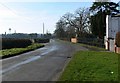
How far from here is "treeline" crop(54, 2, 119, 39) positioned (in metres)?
74.1

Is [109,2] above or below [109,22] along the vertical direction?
above

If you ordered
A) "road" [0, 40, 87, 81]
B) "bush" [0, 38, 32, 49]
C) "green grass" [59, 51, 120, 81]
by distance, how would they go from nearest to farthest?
"green grass" [59, 51, 120, 81], "road" [0, 40, 87, 81], "bush" [0, 38, 32, 49]

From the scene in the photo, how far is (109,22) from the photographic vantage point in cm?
5928

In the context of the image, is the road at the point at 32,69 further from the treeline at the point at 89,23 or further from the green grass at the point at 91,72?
the treeline at the point at 89,23

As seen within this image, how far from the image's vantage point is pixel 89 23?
9106cm

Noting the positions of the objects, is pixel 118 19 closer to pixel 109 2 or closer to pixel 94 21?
pixel 94 21

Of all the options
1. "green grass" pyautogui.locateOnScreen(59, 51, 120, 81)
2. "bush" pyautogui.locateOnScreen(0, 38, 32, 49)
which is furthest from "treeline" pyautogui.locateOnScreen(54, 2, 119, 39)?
"green grass" pyautogui.locateOnScreen(59, 51, 120, 81)

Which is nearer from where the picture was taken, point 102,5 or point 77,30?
point 102,5

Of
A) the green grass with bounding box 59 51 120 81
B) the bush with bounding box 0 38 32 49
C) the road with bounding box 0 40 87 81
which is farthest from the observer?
the bush with bounding box 0 38 32 49

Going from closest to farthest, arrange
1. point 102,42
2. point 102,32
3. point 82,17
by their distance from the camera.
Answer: point 102,42 < point 102,32 < point 82,17

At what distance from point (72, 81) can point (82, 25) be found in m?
100.0

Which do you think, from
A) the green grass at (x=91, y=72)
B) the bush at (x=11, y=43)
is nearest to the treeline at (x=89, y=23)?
the bush at (x=11, y=43)

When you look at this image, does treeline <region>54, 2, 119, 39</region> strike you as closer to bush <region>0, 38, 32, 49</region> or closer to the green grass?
bush <region>0, 38, 32, 49</region>

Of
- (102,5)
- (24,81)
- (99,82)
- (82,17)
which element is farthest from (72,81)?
(82,17)
